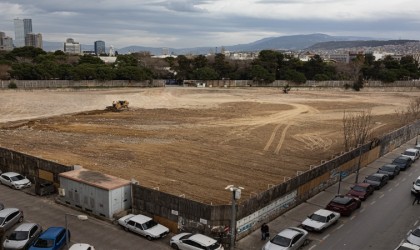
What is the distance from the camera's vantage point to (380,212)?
79.9 feet

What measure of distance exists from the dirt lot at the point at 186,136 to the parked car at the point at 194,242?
21.2 ft

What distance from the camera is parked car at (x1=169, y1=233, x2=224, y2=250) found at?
18.2 metres

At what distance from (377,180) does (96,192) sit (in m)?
20.0

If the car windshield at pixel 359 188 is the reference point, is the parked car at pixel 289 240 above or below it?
below

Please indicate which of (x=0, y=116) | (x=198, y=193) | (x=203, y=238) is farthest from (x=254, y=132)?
(x=0, y=116)

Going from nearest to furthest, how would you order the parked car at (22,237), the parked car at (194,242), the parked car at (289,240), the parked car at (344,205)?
the parked car at (194,242)
the parked car at (289,240)
the parked car at (22,237)
the parked car at (344,205)

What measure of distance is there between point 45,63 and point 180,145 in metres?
68.5

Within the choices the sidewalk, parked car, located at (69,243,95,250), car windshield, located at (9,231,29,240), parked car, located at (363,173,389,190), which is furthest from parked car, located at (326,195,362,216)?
car windshield, located at (9,231,29,240)

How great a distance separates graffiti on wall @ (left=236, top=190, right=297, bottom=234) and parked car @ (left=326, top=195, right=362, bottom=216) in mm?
2304

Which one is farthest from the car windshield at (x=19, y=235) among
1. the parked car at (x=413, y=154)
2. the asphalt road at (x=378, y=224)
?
the parked car at (x=413, y=154)

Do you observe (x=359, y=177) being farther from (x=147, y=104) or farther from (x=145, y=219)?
(x=147, y=104)

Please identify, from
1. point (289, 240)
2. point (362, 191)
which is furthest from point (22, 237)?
point (362, 191)

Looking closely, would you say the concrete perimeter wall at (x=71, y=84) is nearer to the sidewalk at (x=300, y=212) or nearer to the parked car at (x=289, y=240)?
the sidewalk at (x=300, y=212)

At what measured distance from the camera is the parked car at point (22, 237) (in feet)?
61.0
